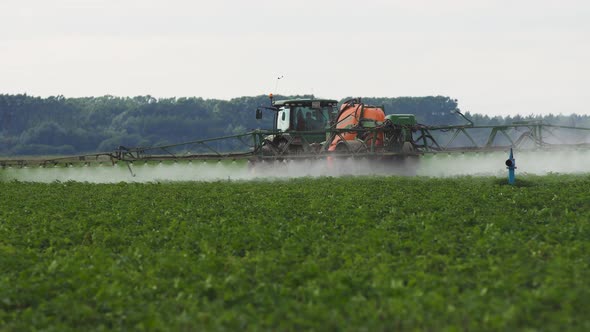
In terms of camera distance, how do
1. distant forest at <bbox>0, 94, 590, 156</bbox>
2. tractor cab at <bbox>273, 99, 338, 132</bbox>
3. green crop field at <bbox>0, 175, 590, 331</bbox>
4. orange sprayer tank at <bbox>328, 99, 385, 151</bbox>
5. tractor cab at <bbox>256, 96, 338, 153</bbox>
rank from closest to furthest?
green crop field at <bbox>0, 175, 590, 331</bbox> < orange sprayer tank at <bbox>328, 99, 385, 151</bbox> < tractor cab at <bbox>256, 96, 338, 153</bbox> < tractor cab at <bbox>273, 99, 338, 132</bbox> < distant forest at <bbox>0, 94, 590, 156</bbox>

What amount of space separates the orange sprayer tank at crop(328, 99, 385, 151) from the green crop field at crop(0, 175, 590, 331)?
1040 cm

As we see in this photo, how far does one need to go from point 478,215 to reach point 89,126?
149 m

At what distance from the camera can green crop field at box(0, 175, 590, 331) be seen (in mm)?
7840

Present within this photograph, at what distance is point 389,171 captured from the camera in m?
28.2

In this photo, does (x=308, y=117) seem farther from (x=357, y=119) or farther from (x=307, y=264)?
(x=307, y=264)

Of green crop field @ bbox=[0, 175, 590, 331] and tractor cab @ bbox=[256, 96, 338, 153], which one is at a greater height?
tractor cab @ bbox=[256, 96, 338, 153]

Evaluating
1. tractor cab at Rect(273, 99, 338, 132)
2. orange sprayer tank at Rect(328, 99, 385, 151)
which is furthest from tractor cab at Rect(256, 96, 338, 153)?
orange sprayer tank at Rect(328, 99, 385, 151)

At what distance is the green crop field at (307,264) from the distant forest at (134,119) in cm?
12510

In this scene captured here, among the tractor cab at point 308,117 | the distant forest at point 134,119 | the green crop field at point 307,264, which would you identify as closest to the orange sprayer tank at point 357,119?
the tractor cab at point 308,117

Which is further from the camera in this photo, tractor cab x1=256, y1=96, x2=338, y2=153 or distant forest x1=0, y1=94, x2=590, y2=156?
distant forest x1=0, y1=94, x2=590, y2=156

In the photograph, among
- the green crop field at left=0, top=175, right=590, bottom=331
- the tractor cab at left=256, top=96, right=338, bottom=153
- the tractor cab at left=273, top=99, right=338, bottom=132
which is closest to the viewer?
the green crop field at left=0, top=175, right=590, bottom=331

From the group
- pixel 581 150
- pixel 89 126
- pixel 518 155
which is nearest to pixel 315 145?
pixel 518 155

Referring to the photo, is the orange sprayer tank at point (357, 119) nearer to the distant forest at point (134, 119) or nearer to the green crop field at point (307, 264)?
the green crop field at point (307, 264)

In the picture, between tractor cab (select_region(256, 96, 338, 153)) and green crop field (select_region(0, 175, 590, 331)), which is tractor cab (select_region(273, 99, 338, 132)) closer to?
tractor cab (select_region(256, 96, 338, 153))
